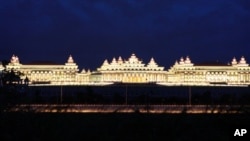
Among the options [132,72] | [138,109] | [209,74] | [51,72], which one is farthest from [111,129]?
[209,74]

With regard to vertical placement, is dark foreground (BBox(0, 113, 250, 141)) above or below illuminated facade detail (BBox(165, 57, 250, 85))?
below

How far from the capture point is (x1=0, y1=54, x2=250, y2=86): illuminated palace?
12519 cm

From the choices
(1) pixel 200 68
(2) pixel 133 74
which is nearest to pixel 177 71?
(1) pixel 200 68

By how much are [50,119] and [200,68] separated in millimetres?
128806

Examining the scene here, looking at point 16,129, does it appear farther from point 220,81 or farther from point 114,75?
point 220,81

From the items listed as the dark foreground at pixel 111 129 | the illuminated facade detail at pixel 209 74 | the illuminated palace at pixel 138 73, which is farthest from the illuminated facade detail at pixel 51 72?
the dark foreground at pixel 111 129

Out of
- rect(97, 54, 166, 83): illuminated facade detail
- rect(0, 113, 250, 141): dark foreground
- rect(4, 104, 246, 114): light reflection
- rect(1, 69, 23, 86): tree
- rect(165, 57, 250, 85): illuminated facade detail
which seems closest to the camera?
rect(0, 113, 250, 141): dark foreground

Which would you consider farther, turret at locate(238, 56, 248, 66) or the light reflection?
turret at locate(238, 56, 248, 66)

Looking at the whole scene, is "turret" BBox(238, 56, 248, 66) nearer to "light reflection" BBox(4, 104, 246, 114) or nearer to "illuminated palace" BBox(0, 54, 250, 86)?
"illuminated palace" BBox(0, 54, 250, 86)

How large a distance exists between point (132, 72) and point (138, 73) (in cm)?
140

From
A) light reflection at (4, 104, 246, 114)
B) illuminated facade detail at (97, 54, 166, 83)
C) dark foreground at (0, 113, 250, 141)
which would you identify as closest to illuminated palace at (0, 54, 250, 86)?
illuminated facade detail at (97, 54, 166, 83)

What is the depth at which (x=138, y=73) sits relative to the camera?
410 ft

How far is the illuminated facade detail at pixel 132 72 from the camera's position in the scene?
4894 inches

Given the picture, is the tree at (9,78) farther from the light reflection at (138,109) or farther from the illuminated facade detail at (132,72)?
the illuminated facade detail at (132,72)
